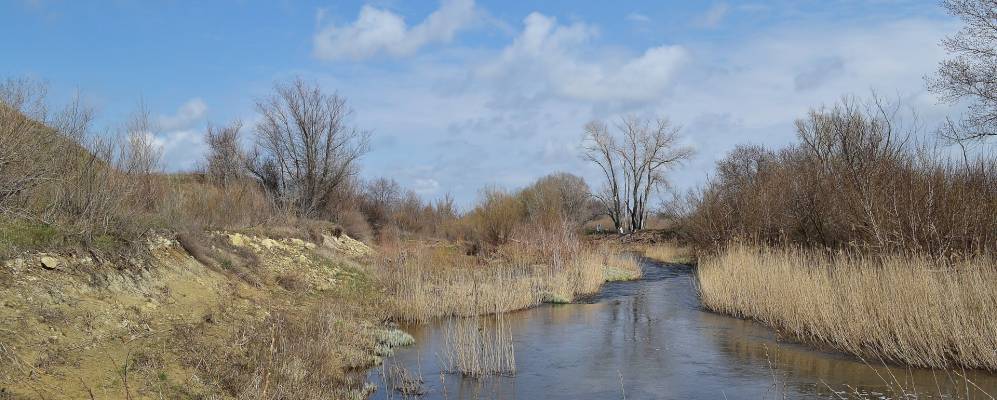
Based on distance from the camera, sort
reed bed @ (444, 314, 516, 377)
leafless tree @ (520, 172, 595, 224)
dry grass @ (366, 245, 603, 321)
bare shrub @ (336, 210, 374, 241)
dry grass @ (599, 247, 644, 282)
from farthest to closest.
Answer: leafless tree @ (520, 172, 595, 224), bare shrub @ (336, 210, 374, 241), dry grass @ (599, 247, 644, 282), dry grass @ (366, 245, 603, 321), reed bed @ (444, 314, 516, 377)

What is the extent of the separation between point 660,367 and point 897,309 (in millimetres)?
3266

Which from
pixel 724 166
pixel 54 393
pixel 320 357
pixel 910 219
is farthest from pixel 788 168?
pixel 724 166

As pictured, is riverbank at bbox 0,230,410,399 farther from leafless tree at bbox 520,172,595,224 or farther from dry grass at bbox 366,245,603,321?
leafless tree at bbox 520,172,595,224

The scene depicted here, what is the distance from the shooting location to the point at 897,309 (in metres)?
9.43

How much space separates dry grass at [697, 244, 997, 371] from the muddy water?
32 cm

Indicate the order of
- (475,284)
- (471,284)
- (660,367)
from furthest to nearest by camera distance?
(471,284)
(475,284)
(660,367)

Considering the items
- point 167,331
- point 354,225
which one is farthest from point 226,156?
point 167,331

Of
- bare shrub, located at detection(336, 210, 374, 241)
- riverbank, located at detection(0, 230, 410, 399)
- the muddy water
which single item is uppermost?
bare shrub, located at detection(336, 210, 374, 241)

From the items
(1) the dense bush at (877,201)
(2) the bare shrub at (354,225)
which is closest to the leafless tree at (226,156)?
(2) the bare shrub at (354,225)

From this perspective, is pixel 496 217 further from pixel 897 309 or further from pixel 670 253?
pixel 897 309

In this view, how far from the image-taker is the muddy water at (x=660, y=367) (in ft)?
27.7

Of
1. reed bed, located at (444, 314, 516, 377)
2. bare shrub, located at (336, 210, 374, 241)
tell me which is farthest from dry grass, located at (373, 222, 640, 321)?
bare shrub, located at (336, 210, 374, 241)

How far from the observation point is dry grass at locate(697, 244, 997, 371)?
28.1ft

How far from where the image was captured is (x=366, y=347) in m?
10.7
